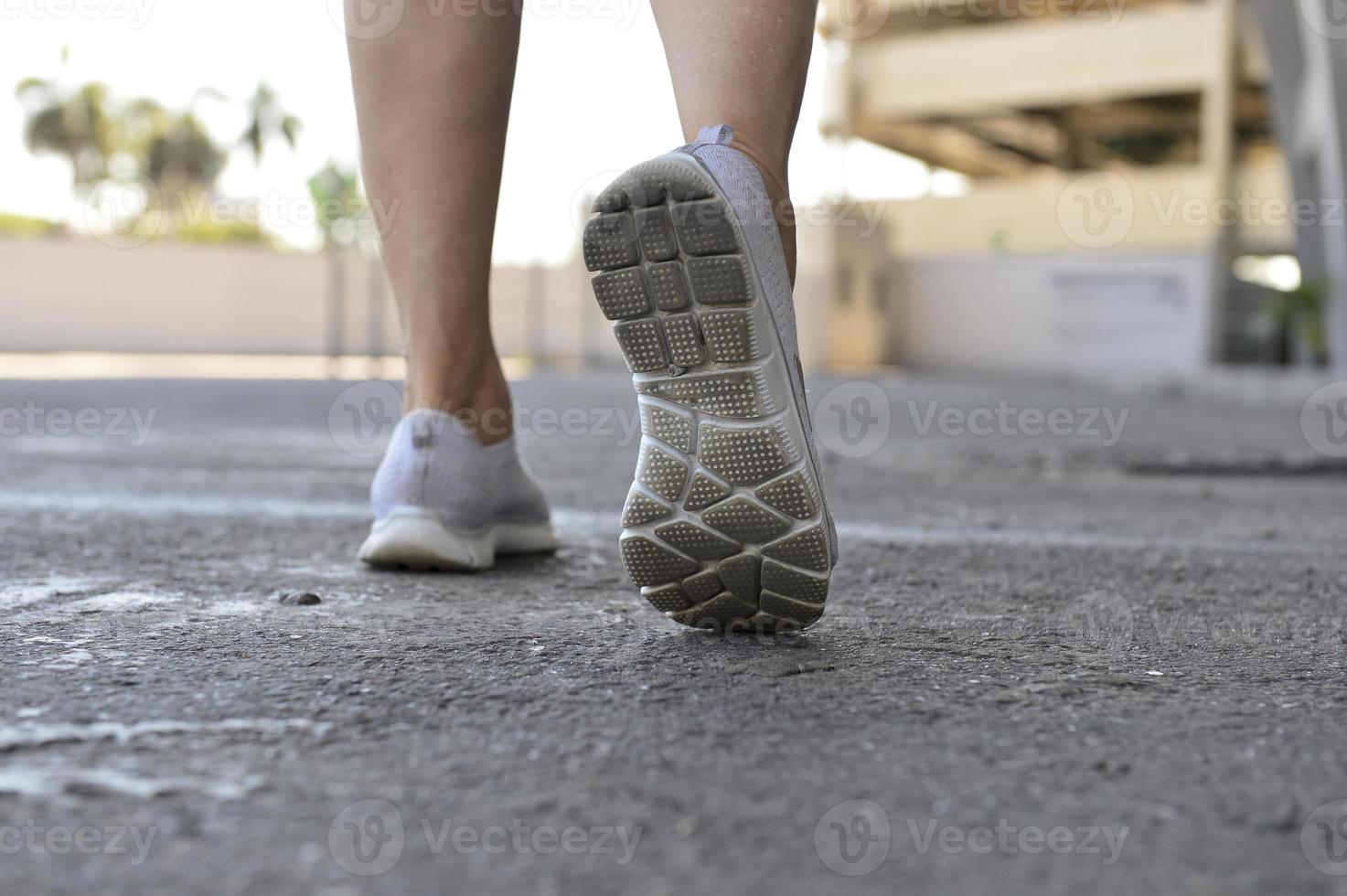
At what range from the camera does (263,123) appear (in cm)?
3462

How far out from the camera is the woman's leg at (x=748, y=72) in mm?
1090

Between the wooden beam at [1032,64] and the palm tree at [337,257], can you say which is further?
the wooden beam at [1032,64]

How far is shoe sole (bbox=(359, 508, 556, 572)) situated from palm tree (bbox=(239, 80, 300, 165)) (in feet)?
117

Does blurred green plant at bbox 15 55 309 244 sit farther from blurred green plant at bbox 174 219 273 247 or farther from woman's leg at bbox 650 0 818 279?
woman's leg at bbox 650 0 818 279

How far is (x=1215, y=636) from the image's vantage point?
114 centimetres

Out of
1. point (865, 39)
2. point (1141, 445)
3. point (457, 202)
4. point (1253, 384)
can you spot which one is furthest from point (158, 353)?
point (457, 202)

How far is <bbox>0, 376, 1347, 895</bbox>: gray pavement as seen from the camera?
0.59 metres

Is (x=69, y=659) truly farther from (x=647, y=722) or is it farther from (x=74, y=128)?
(x=74, y=128)

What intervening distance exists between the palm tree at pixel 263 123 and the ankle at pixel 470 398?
35.4 metres

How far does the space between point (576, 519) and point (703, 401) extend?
1.09m

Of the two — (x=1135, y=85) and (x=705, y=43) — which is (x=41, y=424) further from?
(x=1135, y=85)

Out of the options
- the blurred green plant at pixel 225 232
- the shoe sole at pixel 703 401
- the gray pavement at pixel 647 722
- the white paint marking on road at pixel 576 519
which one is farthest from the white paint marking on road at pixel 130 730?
the blurred green plant at pixel 225 232

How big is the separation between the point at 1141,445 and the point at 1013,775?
149 inches

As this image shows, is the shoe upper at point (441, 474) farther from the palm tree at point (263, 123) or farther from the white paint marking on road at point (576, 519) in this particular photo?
the palm tree at point (263, 123)
